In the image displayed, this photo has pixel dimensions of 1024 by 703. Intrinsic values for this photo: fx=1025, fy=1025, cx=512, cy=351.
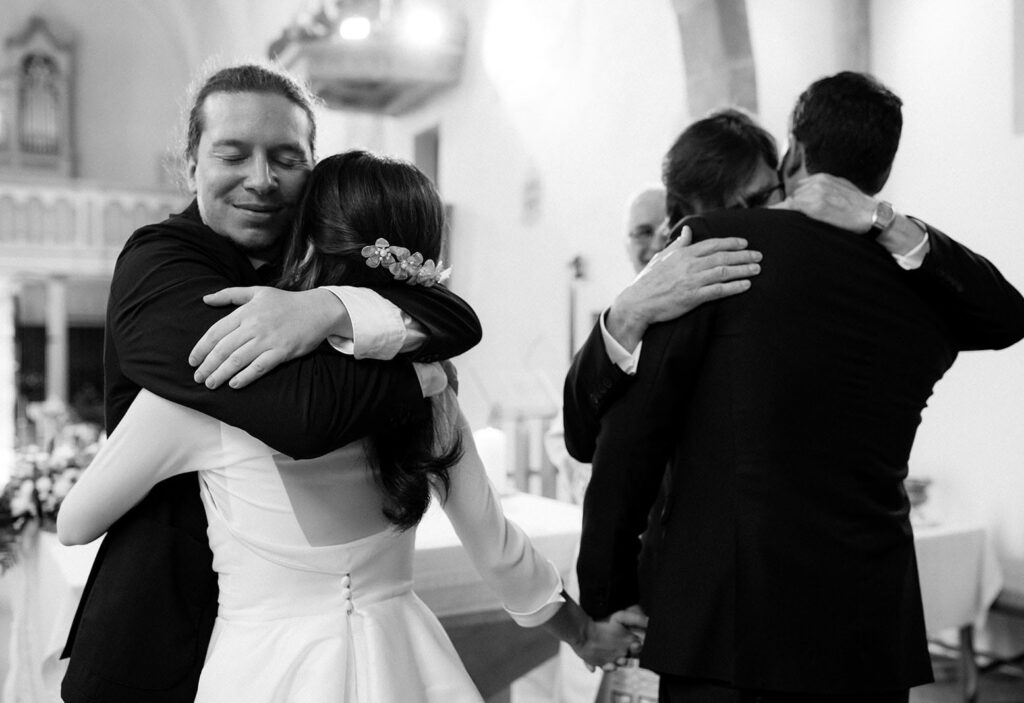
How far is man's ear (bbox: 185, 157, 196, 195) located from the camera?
1840 millimetres

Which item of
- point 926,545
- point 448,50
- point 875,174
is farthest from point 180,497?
point 448,50

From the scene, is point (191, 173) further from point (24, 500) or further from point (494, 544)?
point (24, 500)

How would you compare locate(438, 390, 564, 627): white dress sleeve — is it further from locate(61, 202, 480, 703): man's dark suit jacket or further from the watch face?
the watch face

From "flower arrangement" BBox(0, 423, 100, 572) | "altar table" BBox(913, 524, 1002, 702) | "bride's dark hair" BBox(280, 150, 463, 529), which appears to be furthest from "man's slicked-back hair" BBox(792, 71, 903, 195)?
"altar table" BBox(913, 524, 1002, 702)

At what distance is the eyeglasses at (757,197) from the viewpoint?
6.93ft

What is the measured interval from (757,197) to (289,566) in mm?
1207

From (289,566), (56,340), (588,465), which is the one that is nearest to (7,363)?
(56,340)

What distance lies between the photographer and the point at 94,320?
637 inches

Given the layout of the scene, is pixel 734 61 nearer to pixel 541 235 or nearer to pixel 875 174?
pixel 541 235

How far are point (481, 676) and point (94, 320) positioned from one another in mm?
15050

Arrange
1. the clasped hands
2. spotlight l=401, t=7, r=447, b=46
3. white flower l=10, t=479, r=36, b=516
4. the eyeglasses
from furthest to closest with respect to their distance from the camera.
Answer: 1. spotlight l=401, t=7, r=447, b=46
2. white flower l=10, t=479, r=36, b=516
3. the eyeglasses
4. the clasped hands

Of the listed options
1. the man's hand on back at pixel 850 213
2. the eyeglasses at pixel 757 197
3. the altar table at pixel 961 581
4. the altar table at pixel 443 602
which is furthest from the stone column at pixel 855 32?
the man's hand on back at pixel 850 213

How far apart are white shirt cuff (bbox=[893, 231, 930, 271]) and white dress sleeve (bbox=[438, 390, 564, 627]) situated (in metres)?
0.78

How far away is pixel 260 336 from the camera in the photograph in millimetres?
1384
